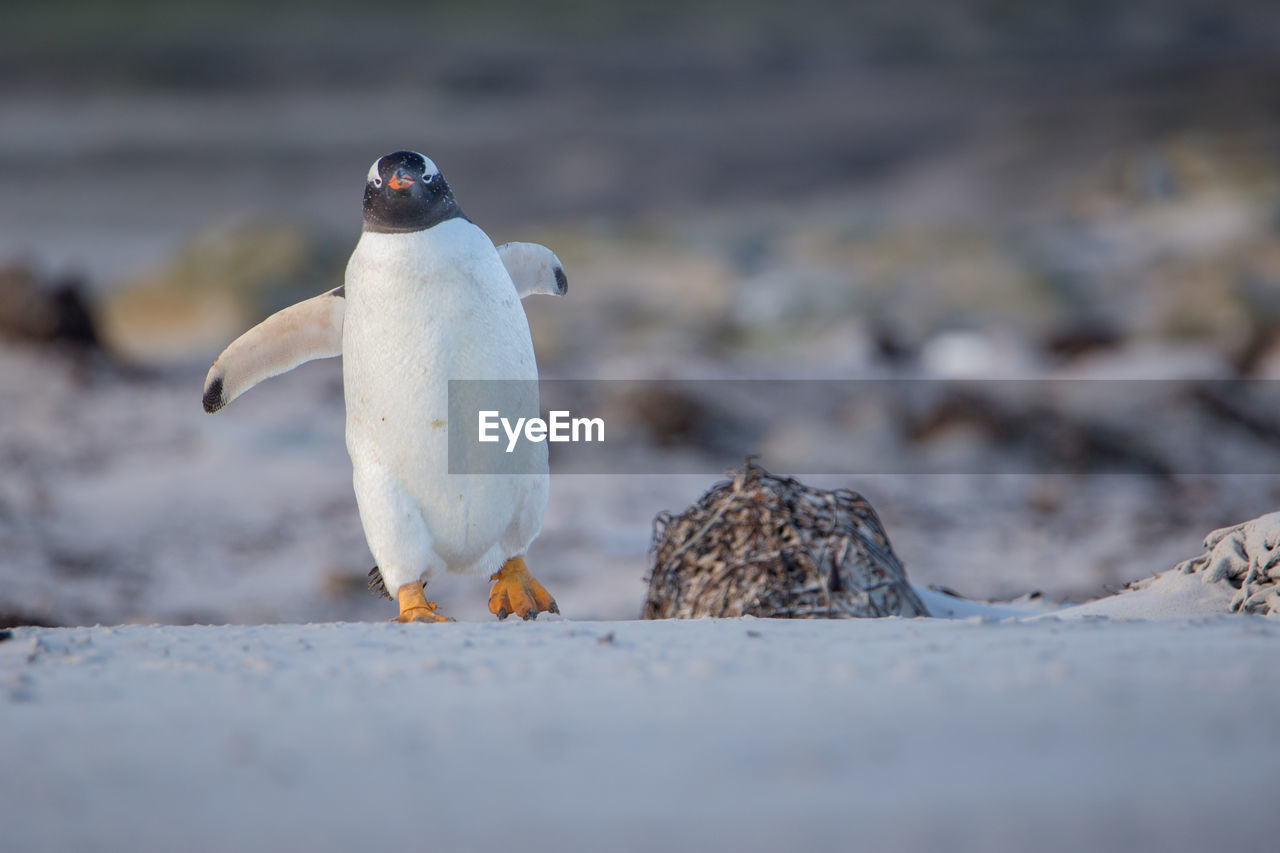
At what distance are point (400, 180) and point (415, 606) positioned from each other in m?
1.47

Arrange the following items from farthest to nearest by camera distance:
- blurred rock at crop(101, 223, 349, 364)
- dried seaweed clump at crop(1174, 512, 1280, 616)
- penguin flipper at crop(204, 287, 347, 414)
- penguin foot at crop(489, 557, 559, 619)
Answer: blurred rock at crop(101, 223, 349, 364), penguin flipper at crop(204, 287, 347, 414), penguin foot at crop(489, 557, 559, 619), dried seaweed clump at crop(1174, 512, 1280, 616)

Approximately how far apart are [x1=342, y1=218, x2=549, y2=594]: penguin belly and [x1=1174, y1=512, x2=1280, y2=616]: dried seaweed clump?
95.5 inches

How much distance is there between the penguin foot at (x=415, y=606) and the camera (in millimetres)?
3850

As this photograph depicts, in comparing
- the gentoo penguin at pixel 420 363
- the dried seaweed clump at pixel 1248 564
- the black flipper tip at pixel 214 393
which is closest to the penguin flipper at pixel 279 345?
the black flipper tip at pixel 214 393

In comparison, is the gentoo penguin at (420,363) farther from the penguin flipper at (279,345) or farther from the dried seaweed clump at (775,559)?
the dried seaweed clump at (775,559)

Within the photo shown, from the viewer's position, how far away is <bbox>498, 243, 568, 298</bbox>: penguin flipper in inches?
181

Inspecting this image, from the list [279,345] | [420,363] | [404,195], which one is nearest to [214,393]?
[279,345]

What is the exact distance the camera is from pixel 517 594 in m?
4.27

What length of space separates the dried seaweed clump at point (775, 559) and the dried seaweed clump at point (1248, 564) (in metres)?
1.03

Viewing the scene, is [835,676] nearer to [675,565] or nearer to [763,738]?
[763,738]

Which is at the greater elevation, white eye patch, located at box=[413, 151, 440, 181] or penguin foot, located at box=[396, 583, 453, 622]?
white eye patch, located at box=[413, 151, 440, 181]

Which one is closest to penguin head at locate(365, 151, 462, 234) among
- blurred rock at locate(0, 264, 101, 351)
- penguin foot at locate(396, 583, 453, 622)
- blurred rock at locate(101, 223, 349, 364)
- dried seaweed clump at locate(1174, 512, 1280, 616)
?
penguin foot at locate(396, 583, 453, 622)

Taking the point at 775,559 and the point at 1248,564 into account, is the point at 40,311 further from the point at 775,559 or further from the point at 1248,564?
the point at 1248,564

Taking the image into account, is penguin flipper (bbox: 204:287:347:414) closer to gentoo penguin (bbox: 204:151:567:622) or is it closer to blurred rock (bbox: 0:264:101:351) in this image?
gentoo penguin (bbox: 204:151:567:622)
